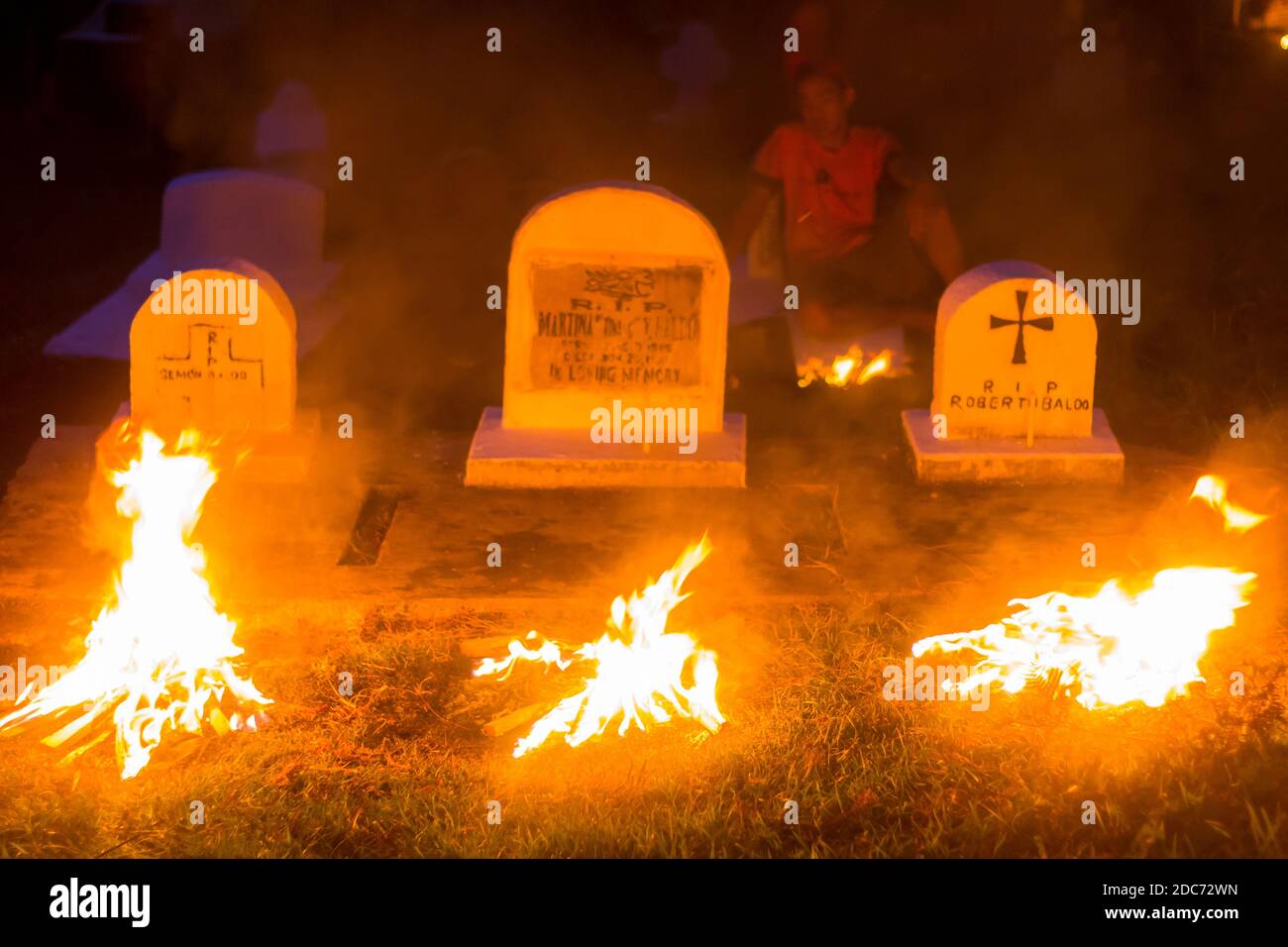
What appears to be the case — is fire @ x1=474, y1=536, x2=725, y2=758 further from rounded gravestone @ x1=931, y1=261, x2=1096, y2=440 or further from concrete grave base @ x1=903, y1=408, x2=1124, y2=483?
rounded gravestone @ x1=931, y1=261, x2=1096, y2=440

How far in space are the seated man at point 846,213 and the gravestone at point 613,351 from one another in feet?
4.48

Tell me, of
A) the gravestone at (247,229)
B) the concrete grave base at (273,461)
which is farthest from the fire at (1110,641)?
the gravestone at (247,229)

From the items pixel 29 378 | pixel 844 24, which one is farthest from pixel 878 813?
pixel 844 24

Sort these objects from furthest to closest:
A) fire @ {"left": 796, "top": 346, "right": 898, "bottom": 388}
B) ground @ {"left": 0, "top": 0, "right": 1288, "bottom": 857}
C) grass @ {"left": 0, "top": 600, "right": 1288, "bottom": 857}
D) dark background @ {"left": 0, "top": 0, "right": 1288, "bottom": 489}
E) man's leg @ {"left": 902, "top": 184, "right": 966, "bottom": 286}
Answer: dark background @ {"left": 0, "top": 0, "right": 1288, "bottom": 489}, man's leg @ {"left": 902, "top": 184, "right": 966, "bottom": 286}, fire @ {"left": 796, "top": 346, "right": 898, "bottom": 388}, ground @ {"left": 0, "top": 0, "right": 1288, "bottom": 857}, grass @ {"left": 0, "top": 600, "right": 1288, "bottom": 857}

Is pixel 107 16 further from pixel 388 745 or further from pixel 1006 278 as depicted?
pixel 388 745

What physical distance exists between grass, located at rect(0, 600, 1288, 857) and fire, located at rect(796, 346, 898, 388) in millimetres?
2926

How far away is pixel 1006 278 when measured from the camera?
7.23m

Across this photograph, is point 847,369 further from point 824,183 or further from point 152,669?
point 152,669

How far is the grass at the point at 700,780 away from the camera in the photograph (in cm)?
465

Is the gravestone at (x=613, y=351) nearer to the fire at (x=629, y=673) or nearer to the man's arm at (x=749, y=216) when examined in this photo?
the fire at (x=629, y=673)

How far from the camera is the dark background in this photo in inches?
347

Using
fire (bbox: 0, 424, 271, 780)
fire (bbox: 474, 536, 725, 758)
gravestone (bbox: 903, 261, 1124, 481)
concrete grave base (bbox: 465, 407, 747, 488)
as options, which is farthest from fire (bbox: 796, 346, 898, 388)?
fire (bbox: 0, 424, 271, 780)
